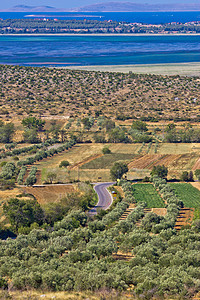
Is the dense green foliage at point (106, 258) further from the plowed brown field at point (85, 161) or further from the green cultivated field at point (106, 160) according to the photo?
the green cultivated field at point (106, 160)

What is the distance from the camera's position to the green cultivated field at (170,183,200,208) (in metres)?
70.7

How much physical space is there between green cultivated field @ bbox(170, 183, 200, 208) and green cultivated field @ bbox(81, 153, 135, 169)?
17.6m

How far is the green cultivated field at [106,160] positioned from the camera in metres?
93.2

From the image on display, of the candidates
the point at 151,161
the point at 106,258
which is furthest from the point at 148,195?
the point at 106,258

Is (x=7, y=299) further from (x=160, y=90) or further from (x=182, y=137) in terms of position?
(x=160, y=90)

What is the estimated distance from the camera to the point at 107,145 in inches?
4321

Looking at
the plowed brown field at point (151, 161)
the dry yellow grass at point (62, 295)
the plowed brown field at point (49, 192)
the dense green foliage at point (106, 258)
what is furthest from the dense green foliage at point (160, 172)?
the dry yellow grass at point (62, 295)

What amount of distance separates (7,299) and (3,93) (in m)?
136

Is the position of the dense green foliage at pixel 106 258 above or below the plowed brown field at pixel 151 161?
above

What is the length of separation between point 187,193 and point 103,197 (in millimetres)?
13970

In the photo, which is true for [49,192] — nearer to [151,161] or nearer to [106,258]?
[151,161]

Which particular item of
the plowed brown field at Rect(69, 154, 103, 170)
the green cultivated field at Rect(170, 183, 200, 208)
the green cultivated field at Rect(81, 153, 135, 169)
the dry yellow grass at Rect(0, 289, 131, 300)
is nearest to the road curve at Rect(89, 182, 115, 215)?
the green cultivated field at Rect(81, 153, 135, 169)

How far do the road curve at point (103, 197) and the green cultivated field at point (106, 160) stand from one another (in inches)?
369

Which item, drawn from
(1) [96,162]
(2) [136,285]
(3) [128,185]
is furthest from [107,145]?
(2) [136,285]
